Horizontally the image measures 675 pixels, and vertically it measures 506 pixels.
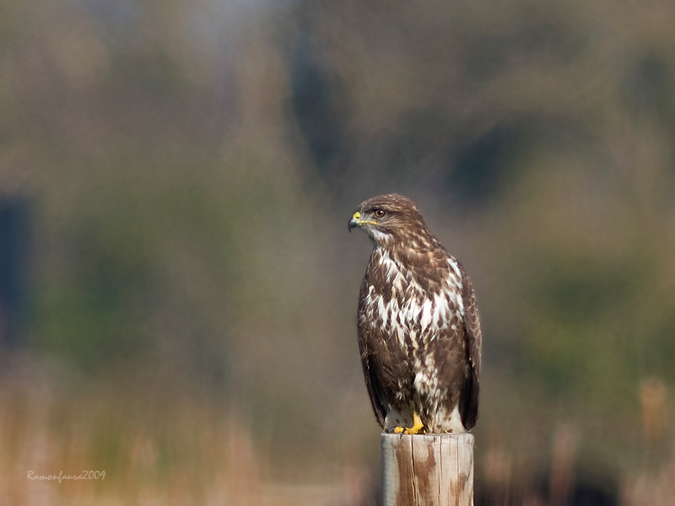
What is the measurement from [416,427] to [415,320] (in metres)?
0.49

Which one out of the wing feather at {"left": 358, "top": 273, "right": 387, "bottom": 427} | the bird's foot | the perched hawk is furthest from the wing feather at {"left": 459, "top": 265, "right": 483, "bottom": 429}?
the wing feather at {"left": 358, "top": 273, "right": 387, "bottom": 427}

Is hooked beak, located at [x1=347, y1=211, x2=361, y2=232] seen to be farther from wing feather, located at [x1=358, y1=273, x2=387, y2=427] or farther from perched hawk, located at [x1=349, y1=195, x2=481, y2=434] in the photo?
wing feather, located at [x1=358, y1=273, x2=387, y2=427]

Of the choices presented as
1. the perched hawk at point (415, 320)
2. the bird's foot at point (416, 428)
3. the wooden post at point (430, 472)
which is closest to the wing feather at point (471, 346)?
the perched hawk at point (415, 320)

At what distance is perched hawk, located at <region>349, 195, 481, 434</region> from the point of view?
3545 millimetres

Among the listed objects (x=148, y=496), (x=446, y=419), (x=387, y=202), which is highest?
(x=387, y=202)

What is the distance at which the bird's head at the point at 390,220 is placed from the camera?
3637 millimetres

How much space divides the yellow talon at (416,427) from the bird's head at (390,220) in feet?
2.44

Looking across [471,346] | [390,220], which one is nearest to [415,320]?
[471,346]

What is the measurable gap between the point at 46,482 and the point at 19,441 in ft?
0.79

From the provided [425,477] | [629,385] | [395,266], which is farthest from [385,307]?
[629,385]

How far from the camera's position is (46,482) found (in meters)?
4.32

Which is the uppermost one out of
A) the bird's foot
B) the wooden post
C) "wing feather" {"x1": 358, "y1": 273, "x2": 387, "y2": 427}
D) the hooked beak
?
the hooked beak

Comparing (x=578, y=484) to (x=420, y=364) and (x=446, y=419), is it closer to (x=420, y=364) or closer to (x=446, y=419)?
(x=446, y=419)

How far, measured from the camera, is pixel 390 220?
144 inches
